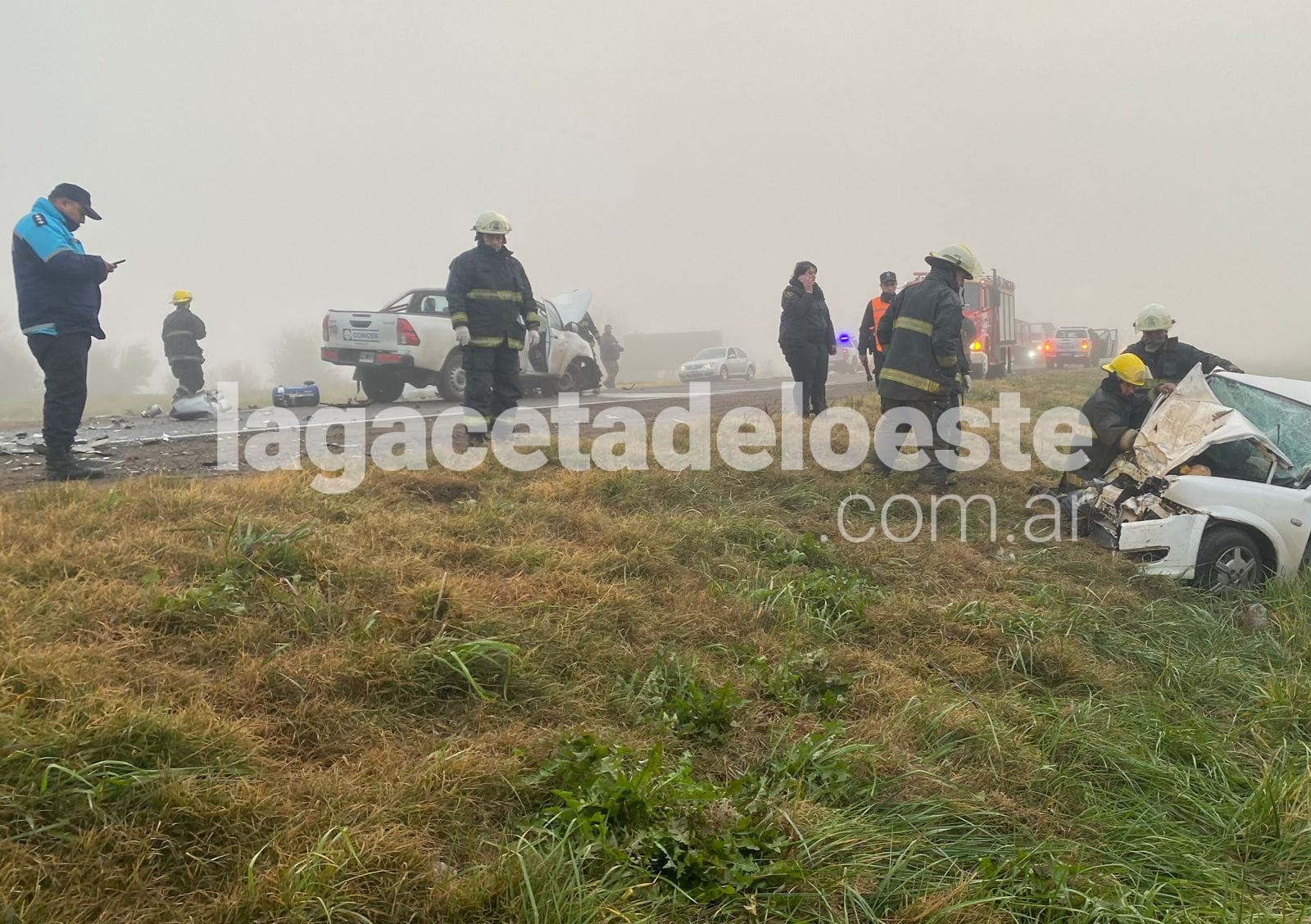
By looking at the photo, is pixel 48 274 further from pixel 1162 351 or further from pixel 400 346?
pixel 1162 351

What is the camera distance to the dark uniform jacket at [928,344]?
6.14 meters

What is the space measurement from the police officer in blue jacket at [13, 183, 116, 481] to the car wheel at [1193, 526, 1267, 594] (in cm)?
663

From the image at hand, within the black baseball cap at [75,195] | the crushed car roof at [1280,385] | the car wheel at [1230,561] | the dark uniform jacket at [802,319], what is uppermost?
the black baseball cap at [75,195]

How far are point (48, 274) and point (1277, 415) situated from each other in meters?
7.74

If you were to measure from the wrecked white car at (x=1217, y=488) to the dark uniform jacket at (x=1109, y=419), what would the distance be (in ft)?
0.91

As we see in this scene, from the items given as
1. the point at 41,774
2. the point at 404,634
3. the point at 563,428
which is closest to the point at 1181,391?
the point at 563,428

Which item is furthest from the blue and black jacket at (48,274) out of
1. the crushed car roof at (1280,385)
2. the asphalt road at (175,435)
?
the crushed car roof at (1280,385)

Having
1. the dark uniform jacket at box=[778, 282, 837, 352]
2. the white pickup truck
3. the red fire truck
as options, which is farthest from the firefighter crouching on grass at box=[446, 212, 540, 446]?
the red fire truck

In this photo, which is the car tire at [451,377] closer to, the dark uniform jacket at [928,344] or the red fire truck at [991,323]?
the dark uniform jacket at [928,344]

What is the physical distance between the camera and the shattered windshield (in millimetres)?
5039

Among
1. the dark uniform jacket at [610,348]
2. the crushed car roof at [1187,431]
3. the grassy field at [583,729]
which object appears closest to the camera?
the grassy field at [583,729]

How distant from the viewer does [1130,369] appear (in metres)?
5.88

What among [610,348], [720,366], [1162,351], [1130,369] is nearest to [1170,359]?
[1162,351]

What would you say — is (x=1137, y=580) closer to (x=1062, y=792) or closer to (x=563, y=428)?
(x=1062, y=792)
